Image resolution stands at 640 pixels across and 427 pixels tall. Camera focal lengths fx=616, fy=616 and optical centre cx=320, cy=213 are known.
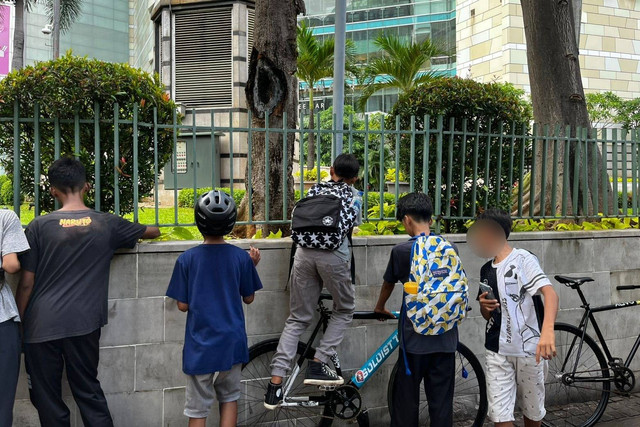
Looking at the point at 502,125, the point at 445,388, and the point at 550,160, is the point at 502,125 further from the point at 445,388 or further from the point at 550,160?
the point at 445,388

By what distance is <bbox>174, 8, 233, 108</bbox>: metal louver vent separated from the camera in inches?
587

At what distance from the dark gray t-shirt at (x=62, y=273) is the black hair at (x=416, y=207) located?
200 centimetres

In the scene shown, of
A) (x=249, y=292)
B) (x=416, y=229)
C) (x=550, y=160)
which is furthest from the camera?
(x=550, y=160)

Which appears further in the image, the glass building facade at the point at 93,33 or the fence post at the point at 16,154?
the glass building facade at the point at 93,33

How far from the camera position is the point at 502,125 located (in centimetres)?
587

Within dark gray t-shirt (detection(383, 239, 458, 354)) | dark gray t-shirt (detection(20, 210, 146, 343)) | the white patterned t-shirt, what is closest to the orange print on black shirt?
dark gray t-shirt (detection(20, 210, 146, 343))

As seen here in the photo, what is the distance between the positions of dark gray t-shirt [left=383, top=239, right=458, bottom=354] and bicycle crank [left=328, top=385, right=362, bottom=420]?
0.75 meters

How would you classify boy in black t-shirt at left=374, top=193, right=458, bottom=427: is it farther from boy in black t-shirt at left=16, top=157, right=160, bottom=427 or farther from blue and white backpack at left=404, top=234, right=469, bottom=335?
boy in black t-shirt at left=16, top=157, right=160, bottom=427

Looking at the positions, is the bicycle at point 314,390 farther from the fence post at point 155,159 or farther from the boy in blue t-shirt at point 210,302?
the fence post at point 155,159

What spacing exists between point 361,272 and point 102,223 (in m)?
2.15

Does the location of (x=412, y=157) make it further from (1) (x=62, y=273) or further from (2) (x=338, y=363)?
(1) (x=62, y=273)

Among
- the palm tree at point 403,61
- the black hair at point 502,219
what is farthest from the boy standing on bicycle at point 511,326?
the palm tree at point 403,61

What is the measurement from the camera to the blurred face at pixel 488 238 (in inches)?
161

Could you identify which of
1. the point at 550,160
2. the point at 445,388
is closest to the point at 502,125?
the point at 550,160
